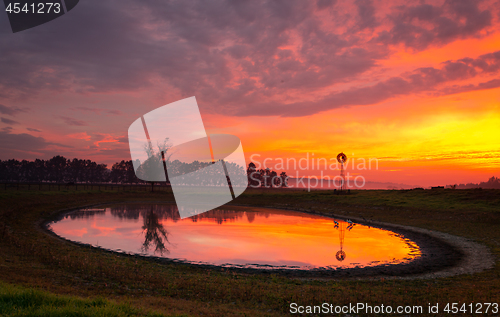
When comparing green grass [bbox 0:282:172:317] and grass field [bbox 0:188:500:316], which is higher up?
green grass [bbox 0:282:172:317]

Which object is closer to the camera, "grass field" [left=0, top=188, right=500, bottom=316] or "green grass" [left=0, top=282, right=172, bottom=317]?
"green grass" [left=0, top=282, right=172, bottom=317]

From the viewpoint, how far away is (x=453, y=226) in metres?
33.0

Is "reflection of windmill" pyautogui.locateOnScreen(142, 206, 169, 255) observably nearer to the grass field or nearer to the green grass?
the grass field

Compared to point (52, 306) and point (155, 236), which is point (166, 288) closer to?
point (52, 306)

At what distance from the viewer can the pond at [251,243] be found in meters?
19.3

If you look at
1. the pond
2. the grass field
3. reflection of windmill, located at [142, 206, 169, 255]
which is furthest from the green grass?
reflection of windmill, located at [142, 206, 169, 255]

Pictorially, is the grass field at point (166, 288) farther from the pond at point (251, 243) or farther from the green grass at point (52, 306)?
the pond at point (251, 243)

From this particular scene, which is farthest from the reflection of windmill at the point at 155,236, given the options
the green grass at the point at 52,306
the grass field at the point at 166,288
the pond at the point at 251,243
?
the green grass at the point at 52,306

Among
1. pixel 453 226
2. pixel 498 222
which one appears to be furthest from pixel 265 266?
pixel 498 222

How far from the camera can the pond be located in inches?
760

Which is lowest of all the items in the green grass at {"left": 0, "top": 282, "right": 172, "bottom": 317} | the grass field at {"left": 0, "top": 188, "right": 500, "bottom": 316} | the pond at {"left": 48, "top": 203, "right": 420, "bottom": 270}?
the pond at {"left": 48, "top": 203, "right": 420, "bottom": 270}

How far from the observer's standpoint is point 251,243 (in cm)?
2450

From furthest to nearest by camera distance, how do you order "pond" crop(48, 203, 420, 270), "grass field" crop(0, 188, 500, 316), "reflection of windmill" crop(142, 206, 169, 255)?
"reflection of windmill" crop(142, 206, 169, 255) → "pond" crop(48, 203, 420, 270) → "grass field" crop(0, 188, 500, 316)

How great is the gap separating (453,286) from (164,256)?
54.0 ft
